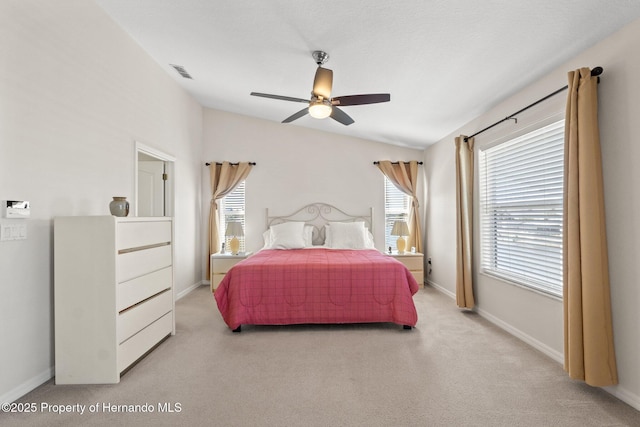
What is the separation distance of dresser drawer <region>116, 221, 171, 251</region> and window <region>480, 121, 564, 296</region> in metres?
3.36

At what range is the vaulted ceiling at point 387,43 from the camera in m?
1.99

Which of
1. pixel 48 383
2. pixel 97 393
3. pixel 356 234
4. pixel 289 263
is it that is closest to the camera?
pixel 97 393

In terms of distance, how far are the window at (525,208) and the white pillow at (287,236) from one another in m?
2.49

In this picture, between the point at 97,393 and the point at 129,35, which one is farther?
the point at 129,35

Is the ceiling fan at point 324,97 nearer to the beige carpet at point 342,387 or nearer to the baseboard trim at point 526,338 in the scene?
the beige carpet at point 342,387

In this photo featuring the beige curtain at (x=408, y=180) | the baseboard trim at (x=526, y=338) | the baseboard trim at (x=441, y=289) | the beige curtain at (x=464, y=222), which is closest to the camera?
the baseboard trim at (x=526, y=338)

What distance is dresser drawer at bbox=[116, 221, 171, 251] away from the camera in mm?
2314

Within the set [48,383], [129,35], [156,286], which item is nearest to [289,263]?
[156,286]

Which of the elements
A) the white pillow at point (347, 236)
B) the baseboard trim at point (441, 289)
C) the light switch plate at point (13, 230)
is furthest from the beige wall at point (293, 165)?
the light switch plate at point (13, 230)

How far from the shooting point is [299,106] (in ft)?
14.5

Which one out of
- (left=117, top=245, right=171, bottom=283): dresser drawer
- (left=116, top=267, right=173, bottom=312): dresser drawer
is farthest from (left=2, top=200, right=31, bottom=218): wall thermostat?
(left=116, top=267, right=173, bottom=312): dresser drawer

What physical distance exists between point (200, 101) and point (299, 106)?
1785 mm

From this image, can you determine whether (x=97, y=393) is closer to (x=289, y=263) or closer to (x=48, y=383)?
(x=48, y=383)

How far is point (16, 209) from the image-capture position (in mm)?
2012
